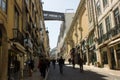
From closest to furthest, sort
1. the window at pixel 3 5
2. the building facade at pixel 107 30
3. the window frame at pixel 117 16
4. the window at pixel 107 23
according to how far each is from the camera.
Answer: the window at pixel 3 5 < the window frame at pixel 117 16 < the building facade at pixel 107 30 < the window at pixel 107 23

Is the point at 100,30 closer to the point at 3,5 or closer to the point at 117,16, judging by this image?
the point at 117,16

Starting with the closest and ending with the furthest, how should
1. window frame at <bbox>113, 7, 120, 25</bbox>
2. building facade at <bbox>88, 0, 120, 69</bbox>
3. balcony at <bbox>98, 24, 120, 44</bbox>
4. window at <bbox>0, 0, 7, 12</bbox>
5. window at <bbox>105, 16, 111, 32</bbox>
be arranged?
window at <bbox>0, 0, 7, 12</bbox> < balcony at <bbox>98, 24, 120, 44</bbox> < window frame at <bbox>113, 7, 120, 25</bbox> < building facade at <bbox>88, 0, 120, 69</bbox> < window at <bbox>105, 16, 111, 32</bbox>

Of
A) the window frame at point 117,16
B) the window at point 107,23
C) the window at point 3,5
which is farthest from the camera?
the window at point 107,23

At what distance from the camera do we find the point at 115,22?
89.2ft

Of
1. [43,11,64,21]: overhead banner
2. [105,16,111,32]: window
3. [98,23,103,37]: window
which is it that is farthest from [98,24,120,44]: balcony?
[43,11,64,21]: overhead banner

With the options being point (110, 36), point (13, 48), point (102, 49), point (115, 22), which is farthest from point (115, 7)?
point (13, 48)

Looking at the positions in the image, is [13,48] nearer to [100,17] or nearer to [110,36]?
[110,36]

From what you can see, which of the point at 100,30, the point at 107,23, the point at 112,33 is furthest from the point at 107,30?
the point at 100,30

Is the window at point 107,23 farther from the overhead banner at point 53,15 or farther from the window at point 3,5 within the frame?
the overhead banner at point 53,15

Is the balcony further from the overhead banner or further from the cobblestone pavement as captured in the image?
the overhead banner

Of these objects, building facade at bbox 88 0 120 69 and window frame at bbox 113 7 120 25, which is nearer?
window frame at bbox 113 7 120 25

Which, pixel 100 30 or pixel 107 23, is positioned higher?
pixel 107 23

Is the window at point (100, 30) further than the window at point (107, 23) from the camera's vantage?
Yes

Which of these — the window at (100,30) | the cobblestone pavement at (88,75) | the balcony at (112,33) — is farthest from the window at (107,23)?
the cobblestone pavement at (88,75)
